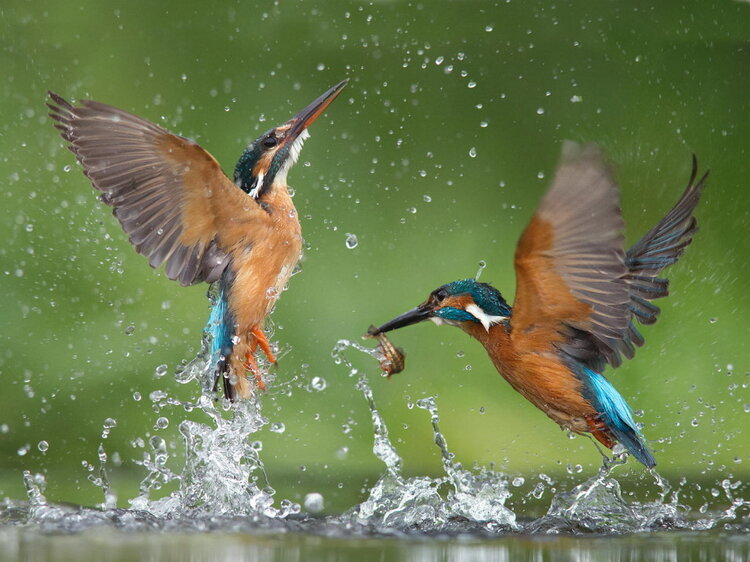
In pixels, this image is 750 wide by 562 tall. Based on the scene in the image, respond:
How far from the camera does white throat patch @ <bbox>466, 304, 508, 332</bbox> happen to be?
4445 mm

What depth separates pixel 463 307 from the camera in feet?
14.8

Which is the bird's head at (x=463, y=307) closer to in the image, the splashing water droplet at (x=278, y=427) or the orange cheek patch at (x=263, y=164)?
the orange cheek patch at (x=263, y=164)

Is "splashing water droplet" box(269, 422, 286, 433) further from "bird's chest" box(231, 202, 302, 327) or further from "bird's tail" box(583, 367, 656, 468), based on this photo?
"bird's tail" box(583, 367, 656, 468)

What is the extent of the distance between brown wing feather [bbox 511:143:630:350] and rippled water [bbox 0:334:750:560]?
2.05ft

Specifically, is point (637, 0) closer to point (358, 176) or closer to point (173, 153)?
point (358, 176)

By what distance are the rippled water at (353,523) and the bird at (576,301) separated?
282 millimetres

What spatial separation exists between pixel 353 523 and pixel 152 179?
1.31 meters

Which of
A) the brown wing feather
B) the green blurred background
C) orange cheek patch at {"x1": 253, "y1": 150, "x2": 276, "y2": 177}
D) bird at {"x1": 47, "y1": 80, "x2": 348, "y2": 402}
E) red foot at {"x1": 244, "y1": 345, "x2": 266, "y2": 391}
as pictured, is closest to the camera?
the brown wing feather

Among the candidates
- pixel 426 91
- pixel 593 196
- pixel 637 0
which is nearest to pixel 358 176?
pixel 426 91

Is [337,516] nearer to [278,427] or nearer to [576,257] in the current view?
[278,427]

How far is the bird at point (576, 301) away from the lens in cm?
374

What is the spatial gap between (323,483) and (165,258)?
156 centimetres

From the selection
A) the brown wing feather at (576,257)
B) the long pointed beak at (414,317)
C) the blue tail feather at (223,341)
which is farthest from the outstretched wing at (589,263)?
the blue tail feather at (223,341)

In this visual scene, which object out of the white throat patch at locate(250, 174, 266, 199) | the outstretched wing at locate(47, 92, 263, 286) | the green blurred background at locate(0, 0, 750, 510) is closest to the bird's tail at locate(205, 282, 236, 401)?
the outstretched wing at locate(47, 92, 263, 286)
